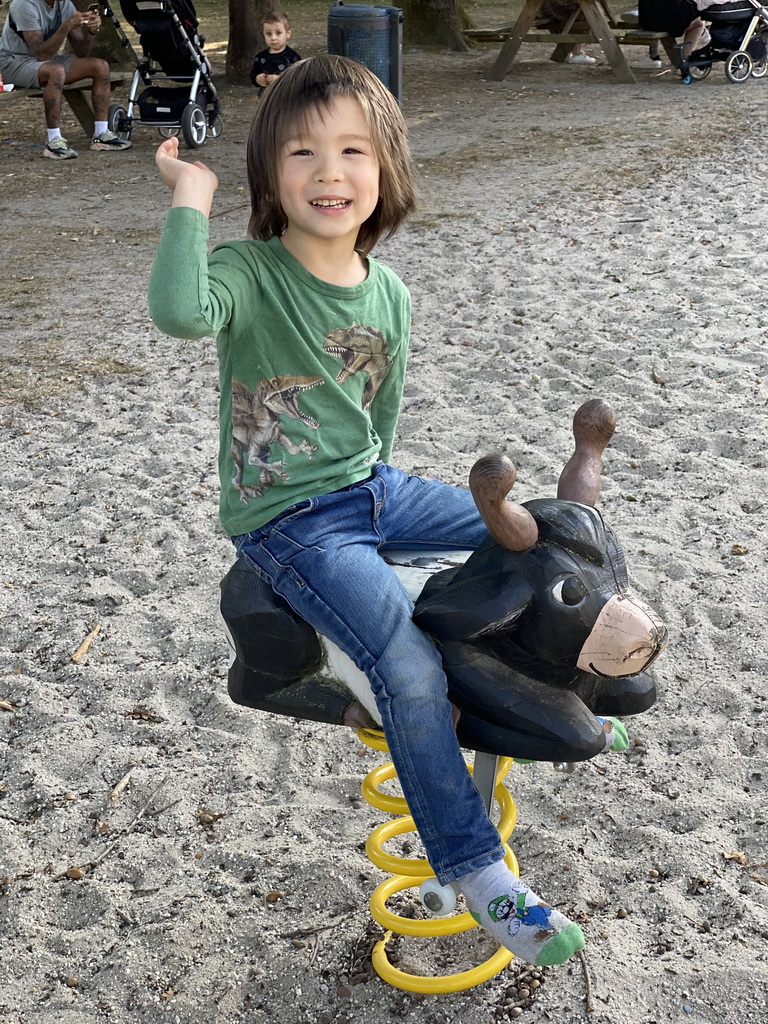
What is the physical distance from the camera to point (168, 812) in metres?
2.80

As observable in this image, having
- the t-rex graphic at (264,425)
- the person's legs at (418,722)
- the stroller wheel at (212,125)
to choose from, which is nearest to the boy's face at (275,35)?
the stroller wheel at (212,125)

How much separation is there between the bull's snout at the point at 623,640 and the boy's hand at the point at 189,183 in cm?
96

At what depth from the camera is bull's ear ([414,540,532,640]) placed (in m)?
1.77

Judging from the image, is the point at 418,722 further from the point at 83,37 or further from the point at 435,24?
the point at 435,24

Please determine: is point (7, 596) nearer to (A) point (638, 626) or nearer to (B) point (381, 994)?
(B) point (381, 994)

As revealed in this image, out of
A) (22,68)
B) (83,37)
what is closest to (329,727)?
(22,68)

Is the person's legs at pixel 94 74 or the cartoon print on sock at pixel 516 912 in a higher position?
the person's legs at pixel 94 74

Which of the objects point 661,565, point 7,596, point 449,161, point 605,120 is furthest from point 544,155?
point 7,596

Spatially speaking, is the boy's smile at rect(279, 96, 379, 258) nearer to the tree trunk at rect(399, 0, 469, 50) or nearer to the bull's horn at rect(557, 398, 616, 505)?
the bull's horn at rect(557, 398, 616, 505)

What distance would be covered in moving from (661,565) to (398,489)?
1799 mm

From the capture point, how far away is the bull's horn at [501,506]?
1.66 metres

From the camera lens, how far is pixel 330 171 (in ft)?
6.64

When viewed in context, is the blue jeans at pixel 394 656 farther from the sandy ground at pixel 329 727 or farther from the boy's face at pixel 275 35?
the boy's face at pixel 275 35

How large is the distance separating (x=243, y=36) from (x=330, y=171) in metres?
11.1
